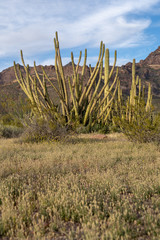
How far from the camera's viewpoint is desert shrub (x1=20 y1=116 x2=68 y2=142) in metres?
9.99

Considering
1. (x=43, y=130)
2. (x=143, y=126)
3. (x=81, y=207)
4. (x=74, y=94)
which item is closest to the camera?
(x=81, y=207)

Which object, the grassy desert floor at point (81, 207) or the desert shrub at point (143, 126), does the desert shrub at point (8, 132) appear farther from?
the grassy desert floor at point (81, 207)

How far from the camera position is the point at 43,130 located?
10.2 m

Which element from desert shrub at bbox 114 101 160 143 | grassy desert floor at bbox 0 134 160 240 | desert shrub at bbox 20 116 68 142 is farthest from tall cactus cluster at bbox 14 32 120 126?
grassy desert floor at bbox 0 134 160 240

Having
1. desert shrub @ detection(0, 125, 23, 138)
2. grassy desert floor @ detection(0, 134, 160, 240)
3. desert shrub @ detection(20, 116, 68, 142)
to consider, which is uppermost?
grassy desert floor @ detection(0, 134, 160, 240)

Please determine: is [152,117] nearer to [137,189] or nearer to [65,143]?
[65,143]

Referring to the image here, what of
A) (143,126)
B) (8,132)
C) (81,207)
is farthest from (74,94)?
(81,207)

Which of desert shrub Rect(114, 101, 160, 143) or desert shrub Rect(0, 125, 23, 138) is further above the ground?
desert shrub Rect(114, 101, 160, 143)

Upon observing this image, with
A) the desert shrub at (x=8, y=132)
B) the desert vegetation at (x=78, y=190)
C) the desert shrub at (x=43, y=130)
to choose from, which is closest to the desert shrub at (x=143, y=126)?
the desert vegetation at (x=78, y=190)

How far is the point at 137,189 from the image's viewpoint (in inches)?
152

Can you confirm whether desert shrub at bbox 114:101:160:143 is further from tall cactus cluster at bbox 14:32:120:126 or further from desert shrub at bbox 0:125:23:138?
desert shrub at bbox 0:125:23:138

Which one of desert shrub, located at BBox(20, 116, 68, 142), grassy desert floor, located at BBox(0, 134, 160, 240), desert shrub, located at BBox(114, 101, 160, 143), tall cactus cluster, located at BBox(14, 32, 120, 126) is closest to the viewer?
grassy desert floor, located at BBox(0, 134, 160, 240)

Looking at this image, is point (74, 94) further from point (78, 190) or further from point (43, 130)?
point (78, 190)

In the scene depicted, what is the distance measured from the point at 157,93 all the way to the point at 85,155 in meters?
68.5
